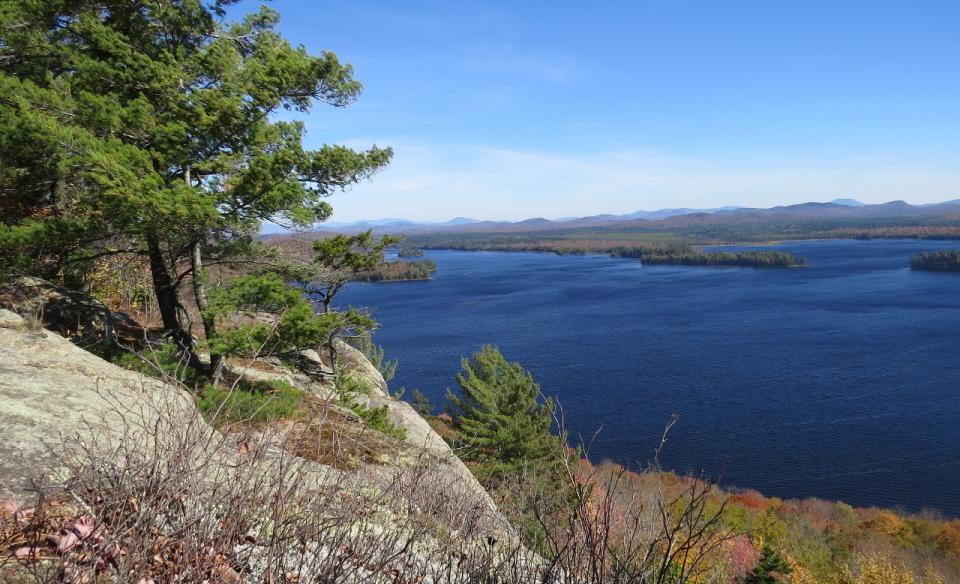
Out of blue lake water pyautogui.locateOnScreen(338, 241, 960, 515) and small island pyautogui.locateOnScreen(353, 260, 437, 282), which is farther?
small island pyautogui.locateOnScreen(353, 260, 437, 282)

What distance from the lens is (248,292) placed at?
8.55 m

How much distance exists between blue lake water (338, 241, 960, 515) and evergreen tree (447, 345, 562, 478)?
19.8 ft

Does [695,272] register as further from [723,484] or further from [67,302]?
[67,302]

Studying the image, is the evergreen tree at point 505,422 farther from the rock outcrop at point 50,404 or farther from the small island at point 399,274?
the small island at point 399,274

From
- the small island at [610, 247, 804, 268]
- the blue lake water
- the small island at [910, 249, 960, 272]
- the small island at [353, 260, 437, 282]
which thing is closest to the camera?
the blue lake water

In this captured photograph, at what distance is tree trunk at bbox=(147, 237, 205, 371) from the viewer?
8906 mm

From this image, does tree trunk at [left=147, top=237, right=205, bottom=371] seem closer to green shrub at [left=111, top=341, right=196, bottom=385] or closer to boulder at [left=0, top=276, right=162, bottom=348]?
boulder at [left=0, top=276, right=162, bottom=348]

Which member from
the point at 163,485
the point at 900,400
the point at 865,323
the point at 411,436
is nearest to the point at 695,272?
the point at 865,323

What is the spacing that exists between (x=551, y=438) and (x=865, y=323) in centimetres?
5085

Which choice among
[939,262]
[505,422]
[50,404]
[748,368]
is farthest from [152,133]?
[939,262]

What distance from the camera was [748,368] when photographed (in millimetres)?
42469

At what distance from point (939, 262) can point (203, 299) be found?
123768 mm

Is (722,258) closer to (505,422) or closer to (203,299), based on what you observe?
(505,422)

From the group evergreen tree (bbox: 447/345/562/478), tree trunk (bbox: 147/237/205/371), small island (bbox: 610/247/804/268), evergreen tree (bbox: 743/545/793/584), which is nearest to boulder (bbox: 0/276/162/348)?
tree trunk (bbox: 147/237/205/371)
